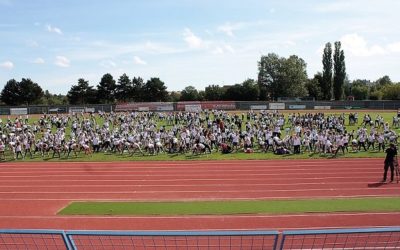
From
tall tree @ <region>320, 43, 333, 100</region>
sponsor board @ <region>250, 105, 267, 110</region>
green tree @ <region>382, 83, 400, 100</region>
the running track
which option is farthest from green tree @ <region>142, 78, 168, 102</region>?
the running track

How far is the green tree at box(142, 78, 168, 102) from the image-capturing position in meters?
96.8

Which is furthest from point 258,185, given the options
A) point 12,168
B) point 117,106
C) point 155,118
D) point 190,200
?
point 117,106

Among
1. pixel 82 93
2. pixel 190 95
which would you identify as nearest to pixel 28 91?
pixel 82 93

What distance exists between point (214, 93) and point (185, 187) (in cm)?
7703

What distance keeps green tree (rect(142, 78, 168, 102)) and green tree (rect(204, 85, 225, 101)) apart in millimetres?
10056

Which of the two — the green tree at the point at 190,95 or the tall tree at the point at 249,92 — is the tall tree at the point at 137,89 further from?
the tall tree at the point at 249,92

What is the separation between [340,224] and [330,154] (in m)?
14.4

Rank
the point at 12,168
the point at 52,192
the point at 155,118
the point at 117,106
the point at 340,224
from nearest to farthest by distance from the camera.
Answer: the point at 340,224 → the point at 52,192 → the point at 12,168 → the point at 155,118 → the point at 117,106

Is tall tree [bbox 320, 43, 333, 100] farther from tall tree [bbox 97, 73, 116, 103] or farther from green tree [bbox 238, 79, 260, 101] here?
tall tree [bbox 97, 73, 116, 103]

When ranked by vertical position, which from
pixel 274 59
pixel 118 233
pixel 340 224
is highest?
pixel 274 59

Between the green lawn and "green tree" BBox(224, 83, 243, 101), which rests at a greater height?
"green tree" BBox(224, 83, 243, 101)

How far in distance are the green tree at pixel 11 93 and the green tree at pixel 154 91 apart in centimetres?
2753

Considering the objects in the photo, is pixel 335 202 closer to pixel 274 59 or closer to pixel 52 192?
pixel 52 192

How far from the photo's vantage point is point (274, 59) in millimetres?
98312
